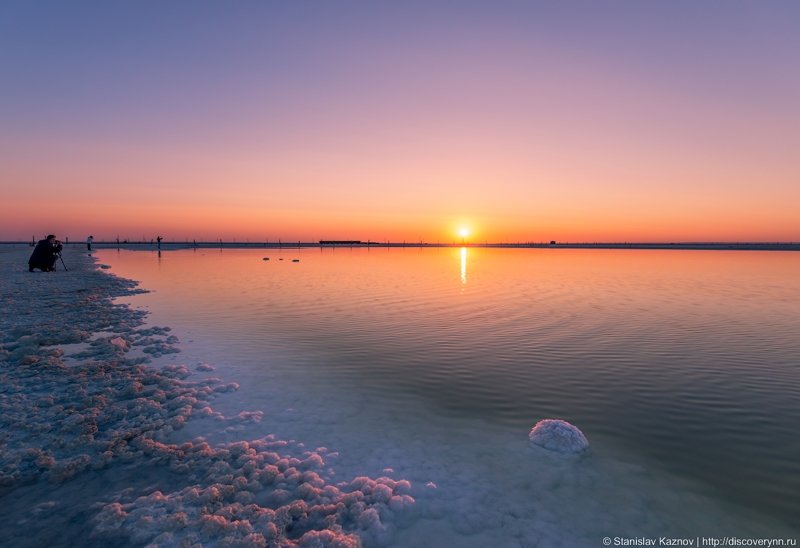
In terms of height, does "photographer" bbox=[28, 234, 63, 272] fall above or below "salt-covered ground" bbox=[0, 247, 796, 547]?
above

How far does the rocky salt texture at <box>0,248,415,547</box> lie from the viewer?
5.52m

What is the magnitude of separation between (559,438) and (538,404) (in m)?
2.46

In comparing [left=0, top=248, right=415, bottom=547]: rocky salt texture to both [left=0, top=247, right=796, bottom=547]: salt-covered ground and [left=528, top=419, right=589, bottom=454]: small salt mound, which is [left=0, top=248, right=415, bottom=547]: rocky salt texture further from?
[left=528, top=419, right=589, bottom=454]: small salt mound

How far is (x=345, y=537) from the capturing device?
5.40 meters

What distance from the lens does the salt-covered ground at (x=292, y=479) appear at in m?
5.61

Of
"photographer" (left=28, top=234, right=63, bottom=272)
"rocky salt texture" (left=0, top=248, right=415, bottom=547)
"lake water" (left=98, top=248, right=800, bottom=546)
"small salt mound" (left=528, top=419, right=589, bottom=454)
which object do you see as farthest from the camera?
"photographer" (left=28, top=234, right=63, bottom=272)

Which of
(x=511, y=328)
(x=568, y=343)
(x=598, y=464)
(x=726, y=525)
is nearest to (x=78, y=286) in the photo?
(x=511, y=328)

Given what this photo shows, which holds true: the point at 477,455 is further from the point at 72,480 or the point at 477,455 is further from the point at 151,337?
the point at 151,337

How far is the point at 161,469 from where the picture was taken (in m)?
7.13

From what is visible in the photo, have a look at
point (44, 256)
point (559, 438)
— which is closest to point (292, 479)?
point (559, 438)

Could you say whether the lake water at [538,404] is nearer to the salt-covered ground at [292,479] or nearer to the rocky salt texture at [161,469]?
the salt-covered ground at [292,479]

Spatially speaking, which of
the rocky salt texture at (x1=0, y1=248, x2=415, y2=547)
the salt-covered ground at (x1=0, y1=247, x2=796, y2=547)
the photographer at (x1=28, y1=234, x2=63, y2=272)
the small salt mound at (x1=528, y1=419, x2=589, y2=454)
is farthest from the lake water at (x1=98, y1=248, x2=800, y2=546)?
the photographer at (x1=28, y1=234, x2=63, y2=272)

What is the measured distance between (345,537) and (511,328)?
50.7 feet

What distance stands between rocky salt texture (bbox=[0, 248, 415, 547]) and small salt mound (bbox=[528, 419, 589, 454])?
309 cm
